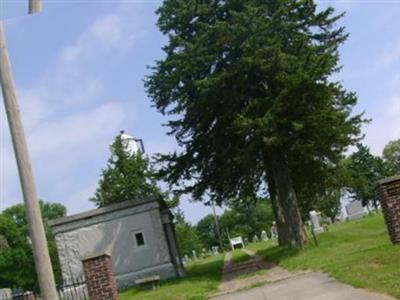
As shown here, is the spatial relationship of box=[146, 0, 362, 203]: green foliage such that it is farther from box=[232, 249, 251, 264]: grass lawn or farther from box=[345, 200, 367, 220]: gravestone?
box=[345, 200, 367, 220]: gravestone

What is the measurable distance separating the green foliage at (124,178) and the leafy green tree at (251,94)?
1185 cm

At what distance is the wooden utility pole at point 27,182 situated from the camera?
321 inches

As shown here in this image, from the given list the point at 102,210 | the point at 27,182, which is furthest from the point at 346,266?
the point at 102,210

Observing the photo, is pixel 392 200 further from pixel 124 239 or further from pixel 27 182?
pixel 124 239

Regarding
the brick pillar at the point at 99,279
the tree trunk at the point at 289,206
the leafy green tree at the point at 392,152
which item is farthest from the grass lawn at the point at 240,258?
the leafy green tree at the point at 392,152

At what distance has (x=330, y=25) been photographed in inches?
1069

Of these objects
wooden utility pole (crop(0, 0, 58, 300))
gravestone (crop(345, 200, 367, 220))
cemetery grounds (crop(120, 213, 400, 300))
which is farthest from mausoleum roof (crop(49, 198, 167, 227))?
gravestone (crop(345, 200, 367, 220))

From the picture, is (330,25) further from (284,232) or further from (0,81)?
(0,81)

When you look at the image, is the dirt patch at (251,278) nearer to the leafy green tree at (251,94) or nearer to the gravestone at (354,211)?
the leafy green tree at (251,94)

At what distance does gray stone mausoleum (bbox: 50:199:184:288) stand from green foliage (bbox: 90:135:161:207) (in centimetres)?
1140

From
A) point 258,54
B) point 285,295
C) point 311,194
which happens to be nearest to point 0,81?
point 285,295

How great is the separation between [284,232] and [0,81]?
24428 mm

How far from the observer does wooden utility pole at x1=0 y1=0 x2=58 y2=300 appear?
8.16 m

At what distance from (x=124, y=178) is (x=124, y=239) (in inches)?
504
